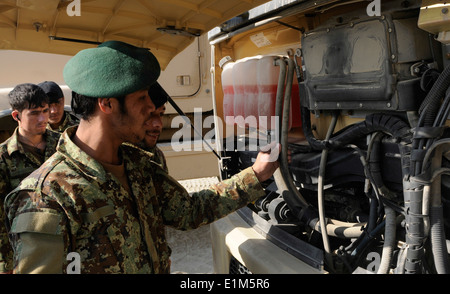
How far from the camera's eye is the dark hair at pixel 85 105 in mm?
1340

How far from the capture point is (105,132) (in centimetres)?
140

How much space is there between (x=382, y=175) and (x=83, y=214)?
3.64 ft

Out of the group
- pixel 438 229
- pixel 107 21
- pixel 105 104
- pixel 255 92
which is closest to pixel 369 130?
pixel 438 229

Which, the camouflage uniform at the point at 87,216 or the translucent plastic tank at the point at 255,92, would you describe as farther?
the translucent plastic tank at the point at 255,92

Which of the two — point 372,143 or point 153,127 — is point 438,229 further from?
point 153,127

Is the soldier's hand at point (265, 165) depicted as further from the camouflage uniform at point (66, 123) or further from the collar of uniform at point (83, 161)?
the camouflage uniform at point (66, 123)

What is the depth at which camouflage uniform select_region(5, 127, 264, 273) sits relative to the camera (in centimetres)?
118

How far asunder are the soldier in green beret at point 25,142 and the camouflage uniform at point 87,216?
1.09 m

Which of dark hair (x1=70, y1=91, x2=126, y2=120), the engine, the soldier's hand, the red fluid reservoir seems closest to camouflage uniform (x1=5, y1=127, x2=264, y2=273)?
dark hair (x1=70, y1=91, x2=126, y2=120)

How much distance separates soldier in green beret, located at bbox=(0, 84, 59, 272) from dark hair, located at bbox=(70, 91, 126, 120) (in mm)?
1176

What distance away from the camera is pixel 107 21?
2.02 m

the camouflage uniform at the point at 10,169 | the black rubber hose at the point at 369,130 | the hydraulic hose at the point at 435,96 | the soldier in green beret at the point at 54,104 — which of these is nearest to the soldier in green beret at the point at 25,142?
the camouflage uniform at the point at 10,169

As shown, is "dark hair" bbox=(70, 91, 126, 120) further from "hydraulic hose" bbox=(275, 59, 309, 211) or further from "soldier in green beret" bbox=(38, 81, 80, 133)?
"soldier in green beret" bbox=(38, 81, 80, 133)
